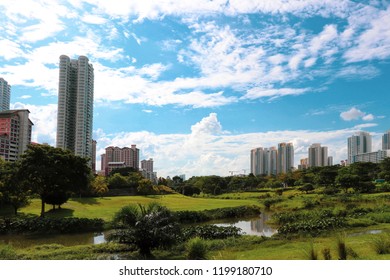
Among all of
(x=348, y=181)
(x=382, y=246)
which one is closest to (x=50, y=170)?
(x=382, y=246)

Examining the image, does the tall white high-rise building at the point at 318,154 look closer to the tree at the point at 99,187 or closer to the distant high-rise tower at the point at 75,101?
the tree at the point at 99,187

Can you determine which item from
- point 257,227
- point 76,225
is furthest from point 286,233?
point 76,225

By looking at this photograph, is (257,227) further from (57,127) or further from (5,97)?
(5,97)

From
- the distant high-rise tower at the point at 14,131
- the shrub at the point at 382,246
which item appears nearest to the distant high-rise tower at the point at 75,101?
the distant high-rise tower at the point at 14,131

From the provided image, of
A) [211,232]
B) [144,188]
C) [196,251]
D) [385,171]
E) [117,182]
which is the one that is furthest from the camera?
[385,171]

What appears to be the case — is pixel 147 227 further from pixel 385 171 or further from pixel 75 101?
pixel 385 171
